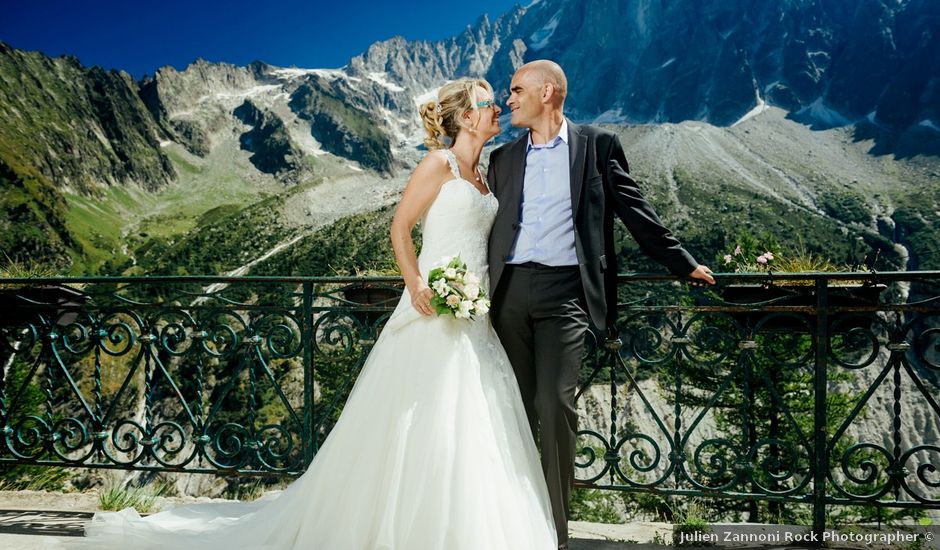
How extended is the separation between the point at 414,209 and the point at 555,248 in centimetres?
67

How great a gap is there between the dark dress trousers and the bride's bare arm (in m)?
0.30

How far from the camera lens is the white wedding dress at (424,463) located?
2678mm

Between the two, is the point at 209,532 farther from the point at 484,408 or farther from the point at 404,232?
the point at 404,232

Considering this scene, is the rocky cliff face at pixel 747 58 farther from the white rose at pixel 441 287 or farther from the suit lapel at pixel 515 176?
the white rose at pixel 441 287

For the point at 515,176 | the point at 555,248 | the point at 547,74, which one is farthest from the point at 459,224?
the point at 547,74

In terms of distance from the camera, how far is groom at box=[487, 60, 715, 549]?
2.90m

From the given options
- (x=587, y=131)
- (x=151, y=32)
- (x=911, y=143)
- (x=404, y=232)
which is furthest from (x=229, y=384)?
(x=151, y=32)

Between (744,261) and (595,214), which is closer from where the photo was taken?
(595,214)

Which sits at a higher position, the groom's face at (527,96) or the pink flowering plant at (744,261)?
the groom's face at (527,96)

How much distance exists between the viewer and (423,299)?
3.00 metres

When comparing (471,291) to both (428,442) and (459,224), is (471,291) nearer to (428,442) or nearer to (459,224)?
(459,224)

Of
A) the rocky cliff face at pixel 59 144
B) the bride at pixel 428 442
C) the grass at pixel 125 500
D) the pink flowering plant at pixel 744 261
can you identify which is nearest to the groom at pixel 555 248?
the bride at pixel 428 442

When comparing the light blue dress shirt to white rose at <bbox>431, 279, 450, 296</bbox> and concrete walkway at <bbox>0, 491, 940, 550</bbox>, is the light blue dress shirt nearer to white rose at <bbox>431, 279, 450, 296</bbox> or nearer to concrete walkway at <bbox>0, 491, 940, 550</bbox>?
white rose at <bbox>431, 279, 450, 296</bbox>

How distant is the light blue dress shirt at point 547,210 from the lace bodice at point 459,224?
16cm
